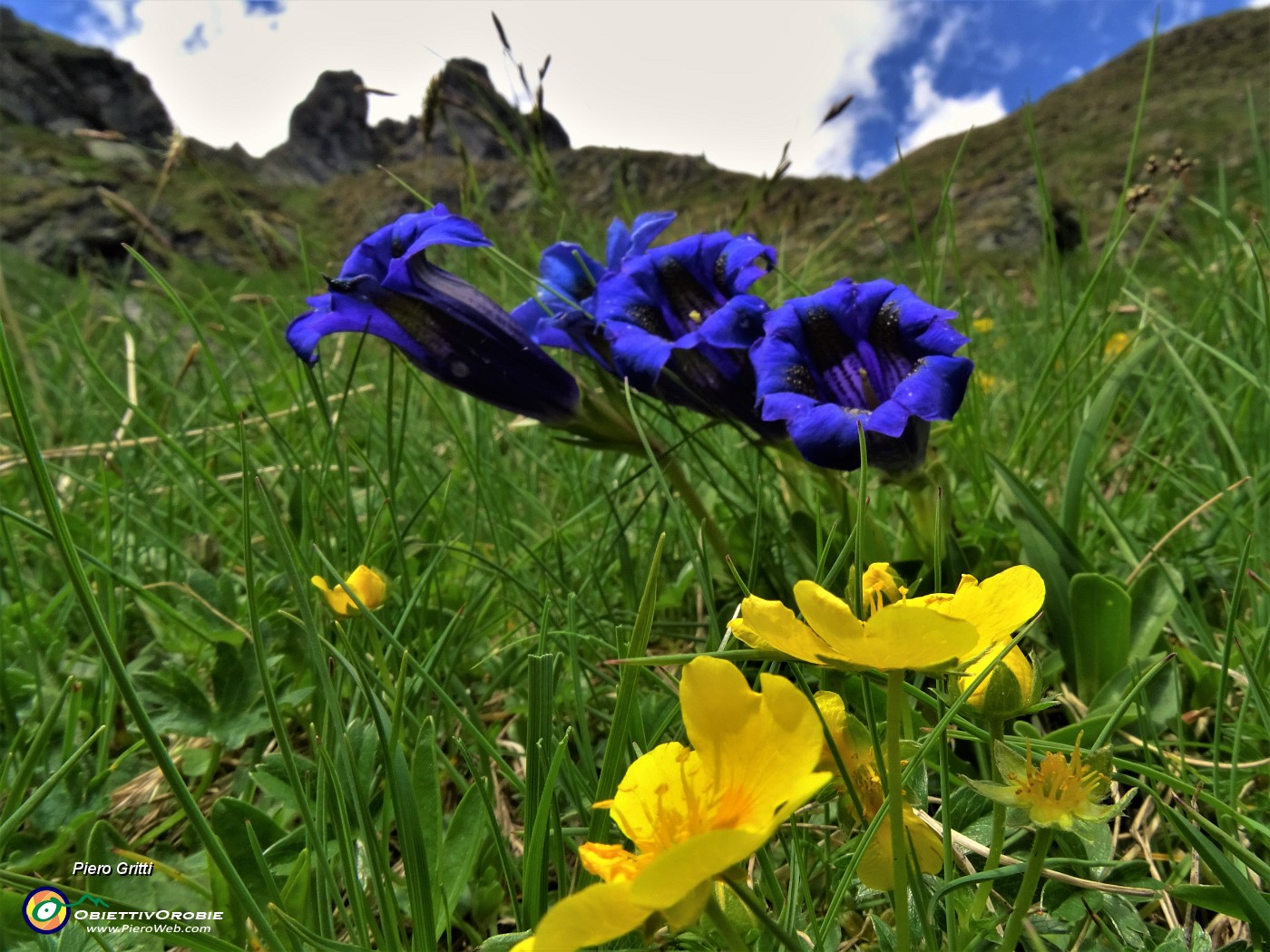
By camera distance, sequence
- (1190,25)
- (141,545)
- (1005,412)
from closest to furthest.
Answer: (141,545) < (1005,412) < (1190,25)

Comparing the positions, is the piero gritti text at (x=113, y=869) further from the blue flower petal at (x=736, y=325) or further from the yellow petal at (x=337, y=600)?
the blue flower petal at (x=736, y=325)

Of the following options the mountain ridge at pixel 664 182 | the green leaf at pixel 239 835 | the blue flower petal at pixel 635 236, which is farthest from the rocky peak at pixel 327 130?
the green leaf at pixel 239 835

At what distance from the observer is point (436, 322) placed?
3.75ft

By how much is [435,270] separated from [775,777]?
37.8 inches

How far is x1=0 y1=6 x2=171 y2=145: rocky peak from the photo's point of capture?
45.6 meters

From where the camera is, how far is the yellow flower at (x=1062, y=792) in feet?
1.37

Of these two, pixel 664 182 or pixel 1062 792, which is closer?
pixel 1062 792

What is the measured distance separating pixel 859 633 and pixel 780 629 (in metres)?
0.04

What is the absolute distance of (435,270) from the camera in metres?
1.17

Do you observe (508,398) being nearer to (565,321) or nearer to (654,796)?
(565,321)

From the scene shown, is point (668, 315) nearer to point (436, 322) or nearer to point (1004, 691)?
point (436, 322)

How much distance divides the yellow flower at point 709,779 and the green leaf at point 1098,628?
641mm

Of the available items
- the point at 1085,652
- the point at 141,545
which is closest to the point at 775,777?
the point at 1085,652

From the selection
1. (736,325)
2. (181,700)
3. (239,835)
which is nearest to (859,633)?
(239,835)
